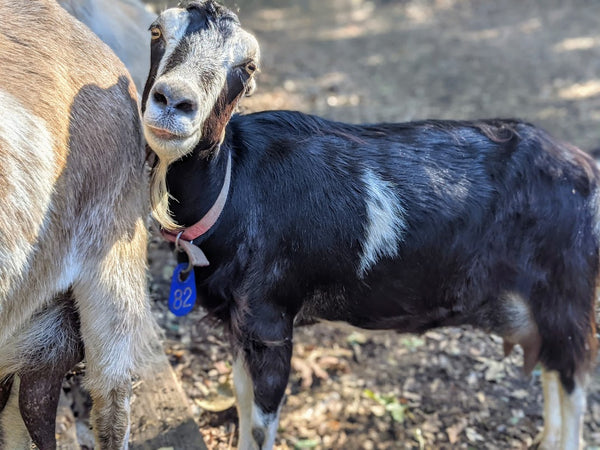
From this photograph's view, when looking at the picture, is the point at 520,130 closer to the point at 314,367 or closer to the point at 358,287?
the point at 358,287

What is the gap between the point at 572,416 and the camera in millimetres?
3057

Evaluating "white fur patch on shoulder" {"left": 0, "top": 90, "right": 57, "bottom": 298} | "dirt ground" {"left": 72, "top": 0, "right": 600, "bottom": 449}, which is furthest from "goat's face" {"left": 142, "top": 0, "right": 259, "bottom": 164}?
"dirt ground" {"left": 72, "top": 0, "right": 600, "bottom": 449}

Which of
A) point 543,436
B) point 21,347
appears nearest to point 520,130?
point 543,436

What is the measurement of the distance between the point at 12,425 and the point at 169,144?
1.35 metres

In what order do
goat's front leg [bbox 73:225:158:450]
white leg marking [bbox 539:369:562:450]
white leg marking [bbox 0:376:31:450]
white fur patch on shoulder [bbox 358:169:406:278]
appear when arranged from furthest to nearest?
white leg marking [bbox 539:369:562:450] < white fur patch on shoulder [bbox 358:169:406:278] < white leg marking [bbox 0:376:31:450] < goat's front leg [bbox 73:225:158:450]

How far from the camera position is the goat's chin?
84.8 inches

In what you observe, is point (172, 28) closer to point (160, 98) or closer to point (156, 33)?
point (156, 33)

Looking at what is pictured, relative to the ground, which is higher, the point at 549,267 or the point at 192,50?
the point at 192,50

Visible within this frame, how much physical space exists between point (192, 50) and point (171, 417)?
1.65 metres

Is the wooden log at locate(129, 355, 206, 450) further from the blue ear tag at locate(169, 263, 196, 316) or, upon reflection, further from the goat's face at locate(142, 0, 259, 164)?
the goat's face at locate(142, 0, 259, 164)

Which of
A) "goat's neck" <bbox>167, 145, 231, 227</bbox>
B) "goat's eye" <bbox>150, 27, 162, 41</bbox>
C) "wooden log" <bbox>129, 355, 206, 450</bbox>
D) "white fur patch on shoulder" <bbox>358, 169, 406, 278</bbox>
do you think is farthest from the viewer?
"wooden log" <bbox>129, 355, 206, 450</bbox>

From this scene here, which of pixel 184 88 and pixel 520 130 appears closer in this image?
pixel 184 88

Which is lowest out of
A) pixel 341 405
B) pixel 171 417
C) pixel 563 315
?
pixel 341 405

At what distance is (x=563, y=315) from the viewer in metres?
2.88
